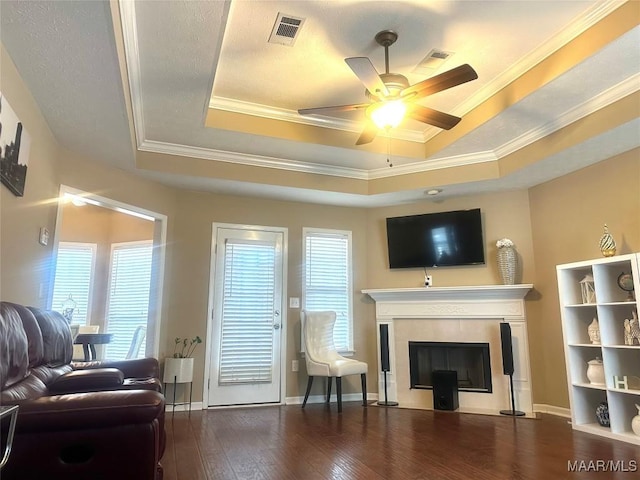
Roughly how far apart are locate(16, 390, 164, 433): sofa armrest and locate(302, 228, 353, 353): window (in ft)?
11.8

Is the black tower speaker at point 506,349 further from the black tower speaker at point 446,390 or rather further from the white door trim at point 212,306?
the white door trim at point 212,306

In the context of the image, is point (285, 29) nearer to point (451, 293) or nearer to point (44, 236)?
point (44, 236)

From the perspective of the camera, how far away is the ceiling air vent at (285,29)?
294cm

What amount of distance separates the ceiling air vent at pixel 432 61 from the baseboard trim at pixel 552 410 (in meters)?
3.61

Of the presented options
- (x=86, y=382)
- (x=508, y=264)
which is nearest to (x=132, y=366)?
(x=86, y=382)

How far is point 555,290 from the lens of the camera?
4.53m

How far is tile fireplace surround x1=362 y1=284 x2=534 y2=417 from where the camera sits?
184 inches

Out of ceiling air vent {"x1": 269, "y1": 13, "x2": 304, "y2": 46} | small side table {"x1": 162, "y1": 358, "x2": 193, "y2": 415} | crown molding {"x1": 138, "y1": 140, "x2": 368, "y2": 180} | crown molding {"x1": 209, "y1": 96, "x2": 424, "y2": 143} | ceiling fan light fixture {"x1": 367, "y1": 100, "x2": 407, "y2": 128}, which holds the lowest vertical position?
small side table {"x1": 162, "y1": 358, "x2": 193, "y2": 415}

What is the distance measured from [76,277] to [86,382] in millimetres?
4419

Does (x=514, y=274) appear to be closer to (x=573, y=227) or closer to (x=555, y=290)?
(x=555, y=290)

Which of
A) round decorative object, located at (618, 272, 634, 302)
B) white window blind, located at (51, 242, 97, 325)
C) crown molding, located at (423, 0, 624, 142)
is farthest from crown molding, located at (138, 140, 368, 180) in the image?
white window blind, located at (51, 242, 97, 325)

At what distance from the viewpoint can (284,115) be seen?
4.20 m

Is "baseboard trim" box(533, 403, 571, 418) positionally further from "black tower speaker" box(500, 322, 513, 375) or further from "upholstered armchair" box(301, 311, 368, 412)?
"upholstered armchair" box(301, 311, 368, 412)

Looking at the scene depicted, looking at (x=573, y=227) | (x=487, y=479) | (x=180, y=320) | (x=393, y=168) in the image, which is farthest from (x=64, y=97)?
(x=573, y=227)
